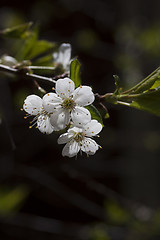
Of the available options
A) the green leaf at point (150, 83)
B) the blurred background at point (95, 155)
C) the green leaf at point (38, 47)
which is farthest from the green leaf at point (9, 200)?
the green leaf at point (150, 83)

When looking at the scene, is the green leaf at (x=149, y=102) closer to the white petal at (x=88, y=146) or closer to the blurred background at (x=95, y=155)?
the white petal at (x=88, y=146)

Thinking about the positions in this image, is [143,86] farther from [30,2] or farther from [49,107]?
[30,2]

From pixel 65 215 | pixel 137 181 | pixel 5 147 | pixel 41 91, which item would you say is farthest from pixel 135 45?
pixel 41 91

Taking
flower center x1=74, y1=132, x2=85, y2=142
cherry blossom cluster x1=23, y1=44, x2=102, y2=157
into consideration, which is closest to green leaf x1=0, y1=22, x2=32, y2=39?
cherry blossom cluster x1=23, y1=44, x2=102, y2=157

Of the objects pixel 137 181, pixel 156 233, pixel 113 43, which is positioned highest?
pixel 113 43

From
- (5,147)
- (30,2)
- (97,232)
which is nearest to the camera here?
(97,232)

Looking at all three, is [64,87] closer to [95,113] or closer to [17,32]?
[95,113]
